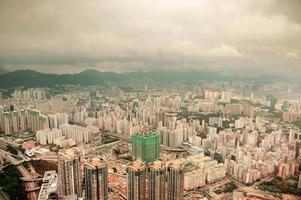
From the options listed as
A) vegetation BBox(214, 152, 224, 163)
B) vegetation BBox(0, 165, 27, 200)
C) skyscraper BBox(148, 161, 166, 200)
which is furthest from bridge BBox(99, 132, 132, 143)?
vegetation BBox(0, 165, 27, 200)

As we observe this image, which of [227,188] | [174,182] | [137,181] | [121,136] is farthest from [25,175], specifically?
[227,188]

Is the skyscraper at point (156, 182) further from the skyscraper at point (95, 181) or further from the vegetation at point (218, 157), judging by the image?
the vegetation at point (218, 157)

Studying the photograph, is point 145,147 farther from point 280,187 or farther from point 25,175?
point 280,187

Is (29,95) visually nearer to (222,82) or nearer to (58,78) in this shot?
(58,78)

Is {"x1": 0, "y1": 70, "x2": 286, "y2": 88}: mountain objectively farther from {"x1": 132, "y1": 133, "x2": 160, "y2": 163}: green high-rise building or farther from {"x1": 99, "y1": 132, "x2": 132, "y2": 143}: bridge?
{"x1": 99, "y1": 132, "x2": 132, "y2": 143}: bridge

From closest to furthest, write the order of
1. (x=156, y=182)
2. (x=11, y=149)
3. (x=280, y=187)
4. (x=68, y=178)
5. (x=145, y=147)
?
(x=156, y=182) < (x=68, y=178) < (x=280, y=187) < (x=11, y=149) < (x=145, y=147)

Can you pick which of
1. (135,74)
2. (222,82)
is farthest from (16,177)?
(222,82)
